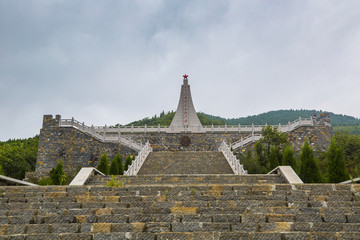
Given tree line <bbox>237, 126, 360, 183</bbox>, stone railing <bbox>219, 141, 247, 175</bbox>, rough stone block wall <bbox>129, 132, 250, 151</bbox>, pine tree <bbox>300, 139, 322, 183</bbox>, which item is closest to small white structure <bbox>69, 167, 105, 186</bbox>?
stone railing <bbox>219, 141, 247, 175</bbox>

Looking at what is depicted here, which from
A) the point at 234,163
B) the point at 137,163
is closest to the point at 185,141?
the point at 137,163

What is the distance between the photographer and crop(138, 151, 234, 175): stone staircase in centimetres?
1388

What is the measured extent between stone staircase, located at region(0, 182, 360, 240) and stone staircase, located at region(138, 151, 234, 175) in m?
7.38

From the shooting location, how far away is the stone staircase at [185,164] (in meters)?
13.9

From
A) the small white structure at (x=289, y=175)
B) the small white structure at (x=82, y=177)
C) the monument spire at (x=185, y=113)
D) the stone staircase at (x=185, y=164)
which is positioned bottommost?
the small white structure at (x=289, y=175)

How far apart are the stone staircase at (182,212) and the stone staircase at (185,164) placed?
738cm

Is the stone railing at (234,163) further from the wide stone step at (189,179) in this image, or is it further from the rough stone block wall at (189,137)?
the rough stone block wall at (189,137)

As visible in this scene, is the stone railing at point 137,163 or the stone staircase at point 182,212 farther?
the stone railing at point 137,163

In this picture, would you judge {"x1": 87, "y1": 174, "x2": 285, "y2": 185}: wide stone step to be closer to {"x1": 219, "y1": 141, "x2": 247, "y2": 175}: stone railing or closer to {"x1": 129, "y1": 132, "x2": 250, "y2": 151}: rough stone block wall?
{"x1": 219, "y1": 141, "x2": 247, "y2": 175}: stone railing

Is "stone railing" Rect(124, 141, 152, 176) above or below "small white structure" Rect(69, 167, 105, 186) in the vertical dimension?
above

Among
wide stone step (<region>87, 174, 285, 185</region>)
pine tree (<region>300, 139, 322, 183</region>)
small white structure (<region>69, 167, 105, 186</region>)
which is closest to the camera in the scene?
small white structure (<region>69, 167, 105, 186</region>)

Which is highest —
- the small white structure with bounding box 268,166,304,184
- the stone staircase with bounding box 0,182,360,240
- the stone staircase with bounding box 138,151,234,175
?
the stone staircase with bounding box 138,151,234,175

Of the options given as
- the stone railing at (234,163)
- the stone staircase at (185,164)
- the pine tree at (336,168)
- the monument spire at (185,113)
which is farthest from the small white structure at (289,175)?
the monument spire at (185,113)

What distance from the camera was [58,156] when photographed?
22344 millimetres
